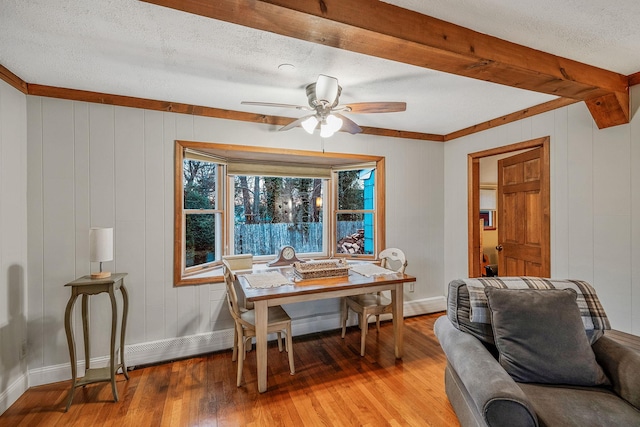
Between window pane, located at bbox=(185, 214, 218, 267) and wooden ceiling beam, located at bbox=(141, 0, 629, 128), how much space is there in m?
2.23

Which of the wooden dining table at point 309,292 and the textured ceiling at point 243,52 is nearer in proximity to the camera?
the textured ceiling at point 243,52

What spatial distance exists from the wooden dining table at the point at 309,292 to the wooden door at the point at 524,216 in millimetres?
1455

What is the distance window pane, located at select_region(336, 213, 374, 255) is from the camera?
153 inches

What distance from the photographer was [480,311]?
69.1 inches

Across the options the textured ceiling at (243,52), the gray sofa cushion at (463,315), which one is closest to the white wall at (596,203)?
the textured ceiling at (243,52)

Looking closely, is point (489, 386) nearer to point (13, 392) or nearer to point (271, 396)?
point (271, 396)

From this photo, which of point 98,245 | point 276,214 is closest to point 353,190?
point 276,214

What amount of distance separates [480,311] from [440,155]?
2.66 meters

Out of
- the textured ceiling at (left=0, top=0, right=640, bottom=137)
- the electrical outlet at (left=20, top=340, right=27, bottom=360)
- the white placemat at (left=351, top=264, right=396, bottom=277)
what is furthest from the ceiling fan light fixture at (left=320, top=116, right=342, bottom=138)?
the electrical outlet at (left=20, top=340, right=27, bottom=360)

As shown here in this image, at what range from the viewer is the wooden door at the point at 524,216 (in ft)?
9.41

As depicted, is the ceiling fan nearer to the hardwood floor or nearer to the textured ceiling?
the textured ceiling

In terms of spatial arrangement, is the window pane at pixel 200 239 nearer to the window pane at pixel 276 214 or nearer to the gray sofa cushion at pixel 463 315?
the window pane at pixel 276 214

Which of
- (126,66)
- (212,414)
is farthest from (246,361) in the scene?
(126,66)

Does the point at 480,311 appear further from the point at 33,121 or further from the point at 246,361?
the point at 33,121
